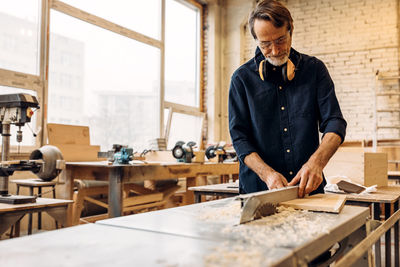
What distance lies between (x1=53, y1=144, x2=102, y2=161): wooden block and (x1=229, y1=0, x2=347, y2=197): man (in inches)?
118

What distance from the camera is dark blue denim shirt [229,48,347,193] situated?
5.48ft

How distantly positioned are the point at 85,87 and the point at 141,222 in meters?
4.55

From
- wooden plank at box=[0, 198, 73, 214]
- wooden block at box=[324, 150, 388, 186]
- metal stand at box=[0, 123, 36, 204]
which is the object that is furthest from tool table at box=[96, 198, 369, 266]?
wooden block at box=[324, 150, 388, 186]

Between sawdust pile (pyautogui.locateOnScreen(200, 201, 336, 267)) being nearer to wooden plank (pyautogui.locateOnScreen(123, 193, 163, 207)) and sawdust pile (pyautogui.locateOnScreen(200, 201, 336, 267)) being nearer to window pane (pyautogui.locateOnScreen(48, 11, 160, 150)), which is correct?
wooden plank (pyautogui.locateOnScreen(123, 193, 163, 207))

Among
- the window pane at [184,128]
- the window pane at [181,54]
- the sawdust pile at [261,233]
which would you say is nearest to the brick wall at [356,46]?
the window pane at [181,54]

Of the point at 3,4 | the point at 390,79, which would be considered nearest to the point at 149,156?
the point at 3,4

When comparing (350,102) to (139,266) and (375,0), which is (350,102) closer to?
(375,0)

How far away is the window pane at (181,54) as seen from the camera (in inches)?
283

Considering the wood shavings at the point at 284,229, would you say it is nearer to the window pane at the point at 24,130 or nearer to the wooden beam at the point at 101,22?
the window pane at the point at 24,130

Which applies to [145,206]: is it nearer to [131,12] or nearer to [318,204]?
[318,204]

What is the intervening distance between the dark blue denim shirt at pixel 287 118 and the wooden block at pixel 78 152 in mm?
2995

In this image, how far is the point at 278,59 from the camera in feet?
5.43

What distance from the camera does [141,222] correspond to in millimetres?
1084

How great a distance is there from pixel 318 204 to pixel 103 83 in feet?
15.7
